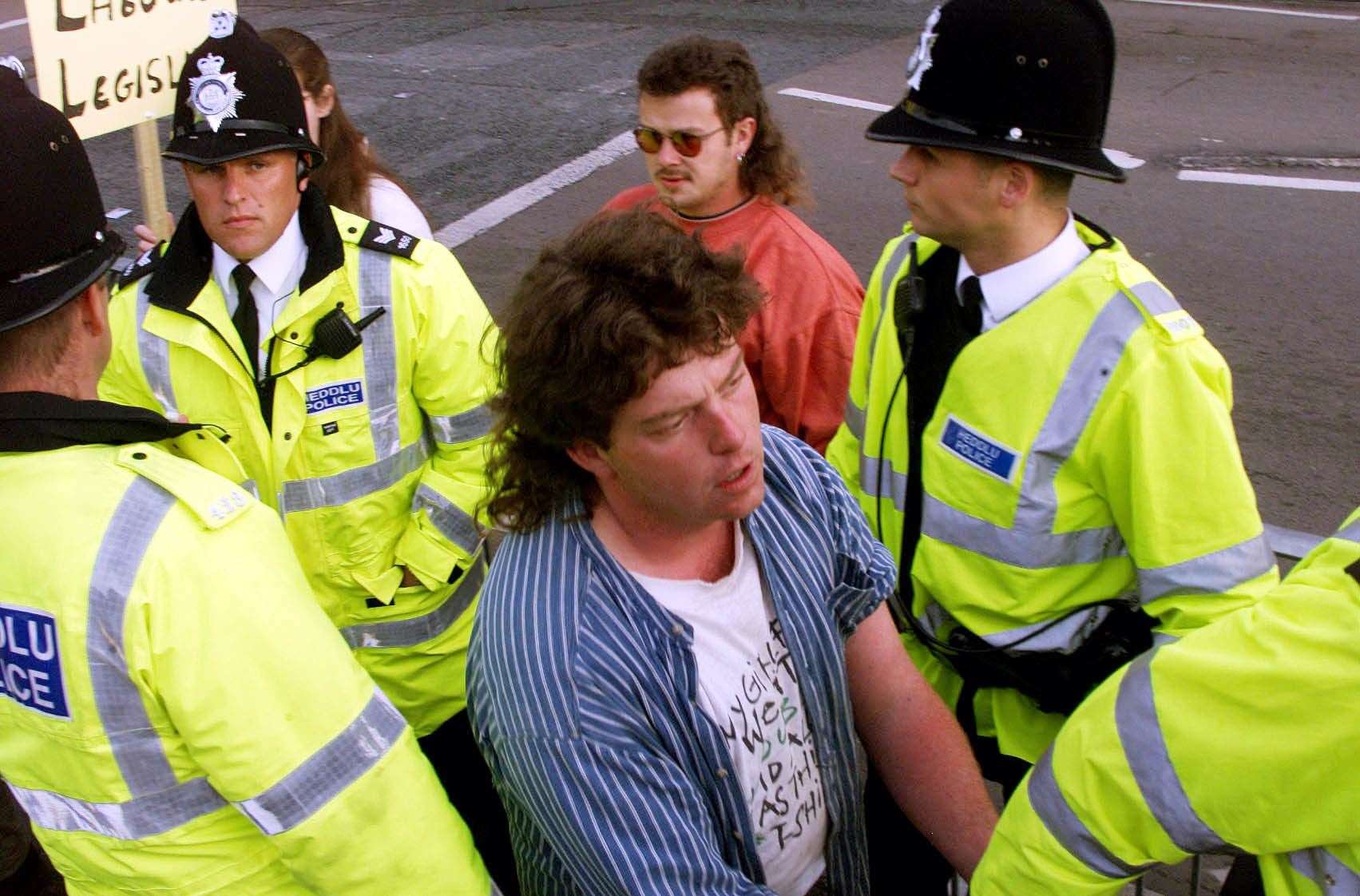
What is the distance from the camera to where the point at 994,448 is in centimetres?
248

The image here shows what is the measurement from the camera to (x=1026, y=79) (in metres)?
2.44

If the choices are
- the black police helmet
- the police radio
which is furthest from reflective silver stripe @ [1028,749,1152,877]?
the police radio

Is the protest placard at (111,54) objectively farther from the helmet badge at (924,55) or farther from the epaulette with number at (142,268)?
the helmet badge at (924,55)

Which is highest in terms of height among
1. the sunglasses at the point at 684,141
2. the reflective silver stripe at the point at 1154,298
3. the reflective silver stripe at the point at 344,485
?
the reflective silver stripe at the point at 1154,298

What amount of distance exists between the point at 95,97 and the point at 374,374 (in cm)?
124

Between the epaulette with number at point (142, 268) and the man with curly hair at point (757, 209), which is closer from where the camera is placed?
the epaulette with number at point (142, 268)

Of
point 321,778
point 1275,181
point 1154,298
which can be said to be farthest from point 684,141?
point 1275,181

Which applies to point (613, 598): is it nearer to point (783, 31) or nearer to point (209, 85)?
point (209, 85)

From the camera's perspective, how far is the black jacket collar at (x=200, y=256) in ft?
9.36

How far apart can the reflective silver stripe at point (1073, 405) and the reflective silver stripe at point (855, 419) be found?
536mm

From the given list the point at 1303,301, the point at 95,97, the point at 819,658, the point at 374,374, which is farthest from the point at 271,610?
the point at 1303,301

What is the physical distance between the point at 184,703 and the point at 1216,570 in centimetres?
168

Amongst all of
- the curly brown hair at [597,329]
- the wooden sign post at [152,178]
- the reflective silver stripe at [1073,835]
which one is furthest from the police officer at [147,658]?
the wooden sign post at [152,178]

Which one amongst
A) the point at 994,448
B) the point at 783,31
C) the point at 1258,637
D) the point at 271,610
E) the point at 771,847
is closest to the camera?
the point at 1258,637
